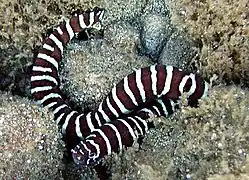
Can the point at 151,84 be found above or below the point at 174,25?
below

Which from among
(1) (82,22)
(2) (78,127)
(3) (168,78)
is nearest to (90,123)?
(2) (78,127)

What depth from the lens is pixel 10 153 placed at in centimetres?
274

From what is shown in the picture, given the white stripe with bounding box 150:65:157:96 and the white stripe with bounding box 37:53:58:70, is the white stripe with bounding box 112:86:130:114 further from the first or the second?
the white stripe with bounding box 37:53:58:70

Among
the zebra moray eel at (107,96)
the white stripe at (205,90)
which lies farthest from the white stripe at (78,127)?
the white stripe at (205,90)

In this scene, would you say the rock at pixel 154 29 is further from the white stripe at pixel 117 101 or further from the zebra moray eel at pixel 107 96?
the white stripe at pixel 117 101

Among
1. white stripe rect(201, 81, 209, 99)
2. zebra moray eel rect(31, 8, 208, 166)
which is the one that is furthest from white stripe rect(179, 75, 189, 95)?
white stripe rect(201, 81, 209, 99)

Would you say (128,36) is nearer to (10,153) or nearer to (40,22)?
(40,22)

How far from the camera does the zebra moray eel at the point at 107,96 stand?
307 cm

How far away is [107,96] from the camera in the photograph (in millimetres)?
3203

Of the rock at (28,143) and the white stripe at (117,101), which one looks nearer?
the rock at (28,143)

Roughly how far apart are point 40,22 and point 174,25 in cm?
97

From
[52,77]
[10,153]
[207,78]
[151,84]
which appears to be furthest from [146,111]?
[10,153]

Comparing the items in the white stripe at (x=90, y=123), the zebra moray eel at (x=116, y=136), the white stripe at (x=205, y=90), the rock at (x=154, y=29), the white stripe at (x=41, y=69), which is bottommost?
the zebra moray eel at (x=116, y=136)

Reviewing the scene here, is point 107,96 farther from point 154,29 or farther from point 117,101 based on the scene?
point 154,29
